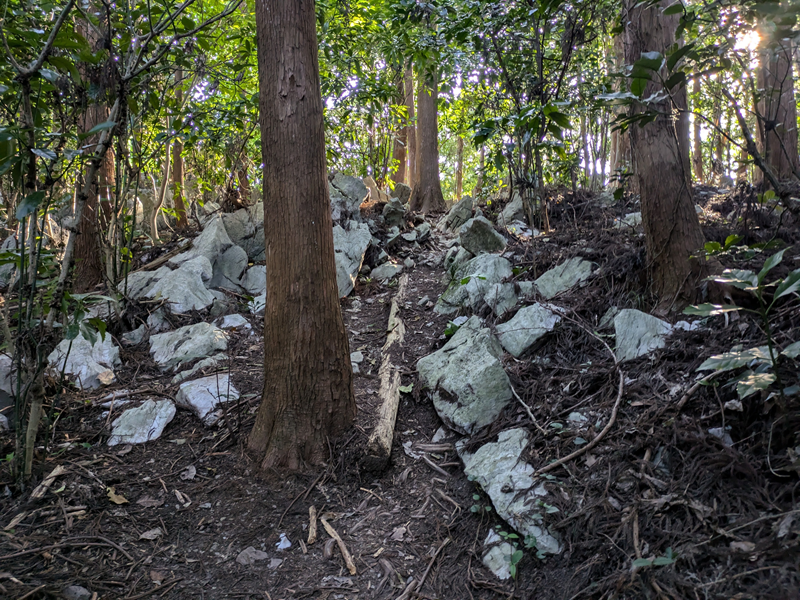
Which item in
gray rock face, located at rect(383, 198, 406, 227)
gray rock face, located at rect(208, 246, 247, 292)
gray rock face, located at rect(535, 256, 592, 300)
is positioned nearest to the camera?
gray rock face, located at rect(535, 256, 592, 300)

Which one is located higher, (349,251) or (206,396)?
(349,251)

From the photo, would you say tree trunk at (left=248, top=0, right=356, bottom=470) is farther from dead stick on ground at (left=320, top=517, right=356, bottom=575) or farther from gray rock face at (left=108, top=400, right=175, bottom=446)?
gray rock face at (left=108, top=400, right=175, bottom=446)

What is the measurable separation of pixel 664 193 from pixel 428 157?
7564 millimetres

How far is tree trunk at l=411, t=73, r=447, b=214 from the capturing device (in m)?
10.6

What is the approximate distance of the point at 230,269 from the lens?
264 inches

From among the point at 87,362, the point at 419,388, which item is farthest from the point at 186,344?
the point at 419,388

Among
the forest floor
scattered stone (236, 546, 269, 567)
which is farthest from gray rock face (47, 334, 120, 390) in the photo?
scattered stone (236, 546, 269, 567)

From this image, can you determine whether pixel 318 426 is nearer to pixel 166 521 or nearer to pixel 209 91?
pixel 166 521

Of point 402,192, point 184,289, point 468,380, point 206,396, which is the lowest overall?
point 206,396

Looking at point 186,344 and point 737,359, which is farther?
point 186,344

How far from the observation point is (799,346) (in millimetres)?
1849

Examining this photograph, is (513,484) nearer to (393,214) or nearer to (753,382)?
(753,382)

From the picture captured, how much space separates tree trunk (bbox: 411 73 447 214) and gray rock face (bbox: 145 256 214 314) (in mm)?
5786

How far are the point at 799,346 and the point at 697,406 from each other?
71 centimetres
